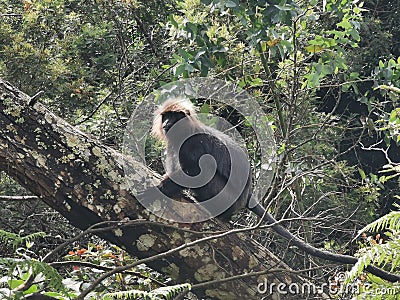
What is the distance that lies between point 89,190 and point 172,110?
1.42 metres

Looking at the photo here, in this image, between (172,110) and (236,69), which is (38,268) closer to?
(172,110)

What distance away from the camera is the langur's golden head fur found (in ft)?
12.0

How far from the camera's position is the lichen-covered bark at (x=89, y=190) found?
228cm

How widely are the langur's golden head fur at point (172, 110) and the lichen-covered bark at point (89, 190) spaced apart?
126cm

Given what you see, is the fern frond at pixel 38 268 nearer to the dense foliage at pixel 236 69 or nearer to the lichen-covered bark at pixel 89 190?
the lichen-covered bark at pixel 89 190

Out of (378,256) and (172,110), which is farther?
(172,110)

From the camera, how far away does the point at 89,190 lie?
233 cm

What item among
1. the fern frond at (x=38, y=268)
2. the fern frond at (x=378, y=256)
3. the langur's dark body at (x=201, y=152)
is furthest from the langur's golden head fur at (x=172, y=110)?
the fern frond at (x=38, y=268)

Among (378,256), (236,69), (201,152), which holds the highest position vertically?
(236,69)

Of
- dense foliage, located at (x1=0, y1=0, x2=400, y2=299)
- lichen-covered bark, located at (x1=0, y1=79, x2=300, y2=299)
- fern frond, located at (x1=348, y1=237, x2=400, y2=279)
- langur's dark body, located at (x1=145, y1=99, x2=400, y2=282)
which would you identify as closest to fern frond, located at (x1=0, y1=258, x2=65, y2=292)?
lichen-covered bark, located at (x1=0, y1=79, x2=300, y2=299)

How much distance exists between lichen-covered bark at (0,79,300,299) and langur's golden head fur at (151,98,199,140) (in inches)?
49.4

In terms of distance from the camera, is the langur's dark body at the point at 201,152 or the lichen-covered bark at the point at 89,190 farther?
the langur's dark body at the point at 201,152

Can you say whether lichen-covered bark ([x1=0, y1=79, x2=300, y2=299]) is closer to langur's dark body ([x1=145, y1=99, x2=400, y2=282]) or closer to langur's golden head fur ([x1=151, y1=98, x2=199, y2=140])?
langur's dark body ([x1=145, y1=99, x2=400, y2=282])

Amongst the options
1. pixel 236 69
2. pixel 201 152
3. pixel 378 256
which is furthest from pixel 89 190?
pixel 236 69
